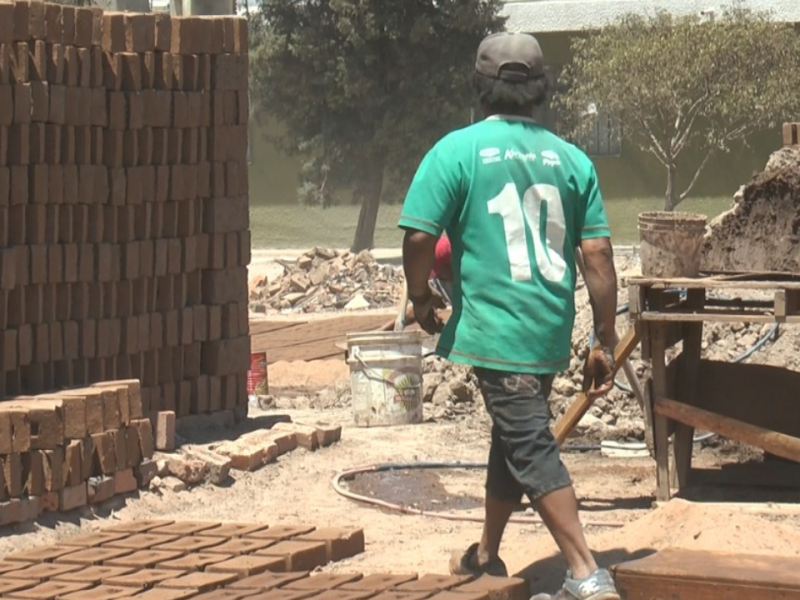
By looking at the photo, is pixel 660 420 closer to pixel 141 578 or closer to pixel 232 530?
pixel 232 530

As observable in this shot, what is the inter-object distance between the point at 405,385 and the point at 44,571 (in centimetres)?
484

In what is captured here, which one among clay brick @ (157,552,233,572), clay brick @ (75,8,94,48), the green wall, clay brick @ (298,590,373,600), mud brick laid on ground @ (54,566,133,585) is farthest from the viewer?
the green wall

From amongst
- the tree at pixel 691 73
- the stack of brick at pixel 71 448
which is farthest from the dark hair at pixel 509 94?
the tree at pixel 691 73

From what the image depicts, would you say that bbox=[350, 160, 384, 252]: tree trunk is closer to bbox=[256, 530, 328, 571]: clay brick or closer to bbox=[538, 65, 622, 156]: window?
bbox=[538, 65, 622, 156]: window

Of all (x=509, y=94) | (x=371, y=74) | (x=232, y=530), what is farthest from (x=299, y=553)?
(x=371, y=74)

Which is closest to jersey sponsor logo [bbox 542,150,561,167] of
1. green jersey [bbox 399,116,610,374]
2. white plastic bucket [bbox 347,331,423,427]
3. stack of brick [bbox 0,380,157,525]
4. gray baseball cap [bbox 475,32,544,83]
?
green jersey [bbox 399,116,610,374]

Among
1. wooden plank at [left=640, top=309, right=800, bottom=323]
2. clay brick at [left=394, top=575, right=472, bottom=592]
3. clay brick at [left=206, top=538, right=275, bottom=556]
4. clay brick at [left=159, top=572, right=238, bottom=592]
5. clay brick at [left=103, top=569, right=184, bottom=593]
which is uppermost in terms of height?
wooden plank at [left=640, top=309, right=800, bottom=323]

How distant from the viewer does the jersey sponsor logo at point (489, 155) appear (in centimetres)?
559

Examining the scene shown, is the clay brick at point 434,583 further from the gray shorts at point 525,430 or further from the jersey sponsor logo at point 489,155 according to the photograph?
the jersey sponsor logo at point 489,155

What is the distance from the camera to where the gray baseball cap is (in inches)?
223

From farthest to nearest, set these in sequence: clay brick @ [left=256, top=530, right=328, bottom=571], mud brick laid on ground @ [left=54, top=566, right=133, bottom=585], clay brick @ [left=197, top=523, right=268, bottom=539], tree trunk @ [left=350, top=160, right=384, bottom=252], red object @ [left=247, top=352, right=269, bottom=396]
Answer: tree trunk @ [left=350, top=160, right=384, bottom=252] < red object @ [left=247, top=352, right=269, bottom=396] < clay brick @ [left=197, top=523, right=268, bottom=539] < clay brick @ [left=256, top=530, right=328, bottom=571] < mud brick laid on ground @ [left=54, top=566, right=133, bottom=585]

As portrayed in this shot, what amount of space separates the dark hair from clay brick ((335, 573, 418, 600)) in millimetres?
1726

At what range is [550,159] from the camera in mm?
5645

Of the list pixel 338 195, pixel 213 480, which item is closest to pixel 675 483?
pixel 213 480
